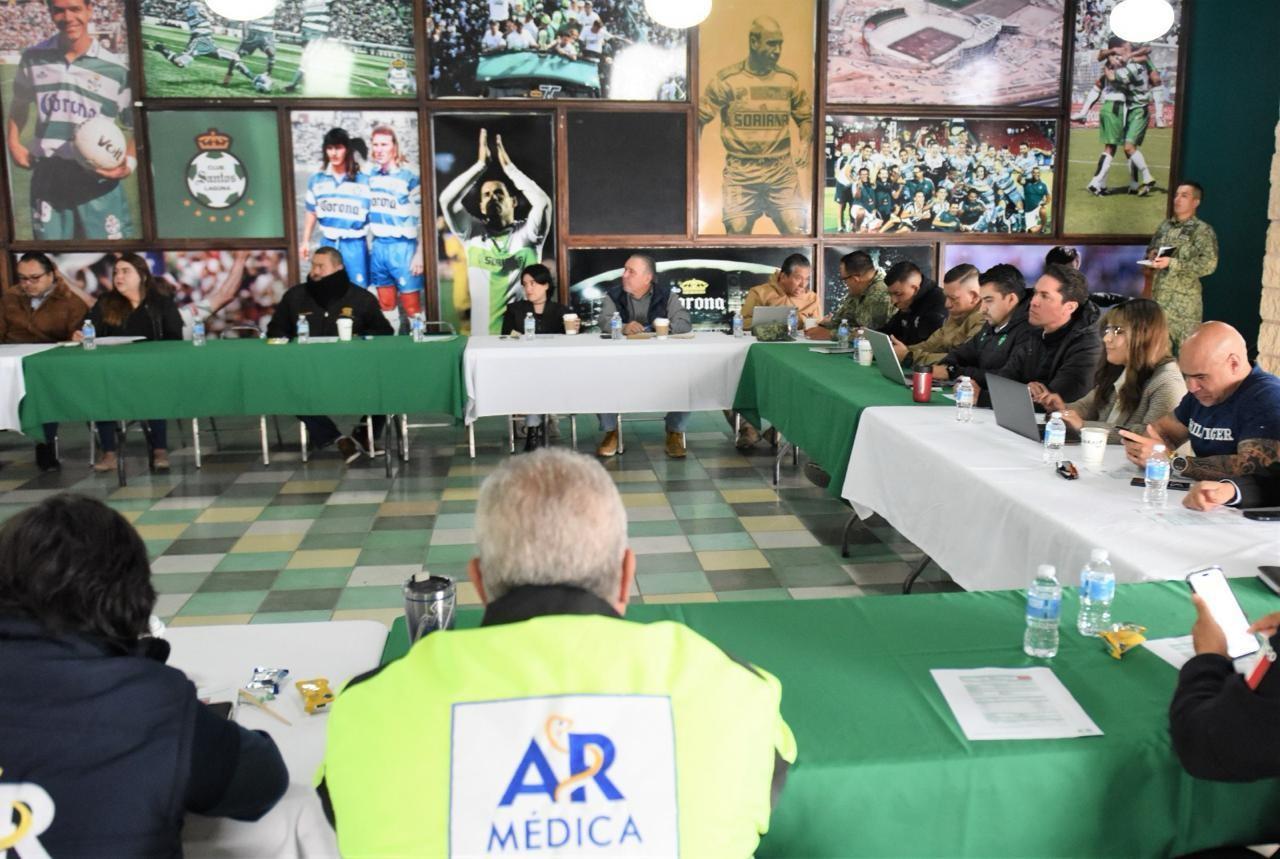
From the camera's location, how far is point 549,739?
113cm

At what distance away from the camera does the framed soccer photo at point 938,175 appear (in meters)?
8.12

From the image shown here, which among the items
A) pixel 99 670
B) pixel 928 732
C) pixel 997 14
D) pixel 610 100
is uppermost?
pixel 997 14

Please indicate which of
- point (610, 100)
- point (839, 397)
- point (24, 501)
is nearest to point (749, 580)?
point (839, 397)

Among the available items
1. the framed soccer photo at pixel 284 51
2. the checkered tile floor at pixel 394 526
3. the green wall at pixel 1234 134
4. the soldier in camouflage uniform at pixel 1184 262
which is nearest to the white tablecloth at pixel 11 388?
the checkered tile floor at pixel 394 526

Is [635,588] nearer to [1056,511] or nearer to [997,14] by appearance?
[1056,511]

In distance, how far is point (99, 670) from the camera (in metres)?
1.29

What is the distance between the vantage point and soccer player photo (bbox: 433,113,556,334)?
773 cm

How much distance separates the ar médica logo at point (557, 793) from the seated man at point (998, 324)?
3.72 metres

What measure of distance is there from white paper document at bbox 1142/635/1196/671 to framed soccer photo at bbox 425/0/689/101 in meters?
6.65

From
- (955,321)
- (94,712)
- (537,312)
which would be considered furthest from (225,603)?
(955,321)

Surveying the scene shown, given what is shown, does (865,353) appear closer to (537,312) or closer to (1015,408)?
(1015,408)

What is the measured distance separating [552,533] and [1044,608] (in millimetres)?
1004

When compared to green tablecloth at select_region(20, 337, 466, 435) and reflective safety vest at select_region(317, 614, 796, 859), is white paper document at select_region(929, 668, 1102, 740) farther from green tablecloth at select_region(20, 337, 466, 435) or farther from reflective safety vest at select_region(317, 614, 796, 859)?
green tablecloth at select_region(20, 337, 466, 435)

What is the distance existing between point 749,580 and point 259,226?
208 inches
